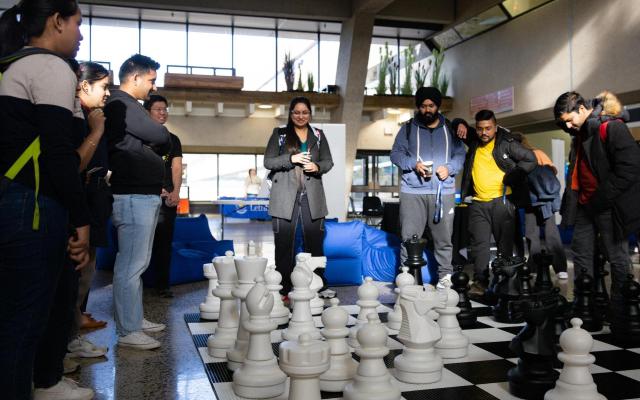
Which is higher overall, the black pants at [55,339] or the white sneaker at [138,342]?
the black pants at [55,339]

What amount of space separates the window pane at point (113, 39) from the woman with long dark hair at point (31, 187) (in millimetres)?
10615

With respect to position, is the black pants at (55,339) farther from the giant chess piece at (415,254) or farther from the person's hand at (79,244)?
the giant chess piece at (415,254)

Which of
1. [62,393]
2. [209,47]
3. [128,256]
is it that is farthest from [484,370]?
[209,47]

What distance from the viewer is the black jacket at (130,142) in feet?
7.85

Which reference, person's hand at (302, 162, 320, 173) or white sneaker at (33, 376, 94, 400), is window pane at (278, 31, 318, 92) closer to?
person's hand at (302, 162, 320, 173)

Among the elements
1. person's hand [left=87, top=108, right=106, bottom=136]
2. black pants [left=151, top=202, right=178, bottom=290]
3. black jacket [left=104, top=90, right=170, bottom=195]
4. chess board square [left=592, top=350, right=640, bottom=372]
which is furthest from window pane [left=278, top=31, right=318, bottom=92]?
chess board square [left=592, top=350, right=640, bottom=372]

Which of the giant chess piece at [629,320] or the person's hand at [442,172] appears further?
the person's hand at [442,172]

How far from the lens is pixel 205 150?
14062 mm

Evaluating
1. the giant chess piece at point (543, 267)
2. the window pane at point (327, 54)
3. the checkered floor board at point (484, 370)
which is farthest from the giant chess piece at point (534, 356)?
the window pane at point (327, 54)

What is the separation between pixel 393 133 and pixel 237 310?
10.9 m

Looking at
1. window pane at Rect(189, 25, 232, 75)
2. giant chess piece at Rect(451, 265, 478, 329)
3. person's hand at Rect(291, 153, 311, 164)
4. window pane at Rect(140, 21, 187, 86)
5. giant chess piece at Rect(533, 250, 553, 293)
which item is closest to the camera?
A: giant chess piece at Rect(451, 265, 478, 329)

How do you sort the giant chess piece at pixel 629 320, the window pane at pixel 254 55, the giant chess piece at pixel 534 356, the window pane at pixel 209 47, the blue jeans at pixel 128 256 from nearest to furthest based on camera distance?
the giant chess piece at pixel 534 356 < the giant chess piece at pixel 629 320 < the blue jeans at pixel 128 256 < the window pane at pixel 209 47 < the window pane at pixel 254 55

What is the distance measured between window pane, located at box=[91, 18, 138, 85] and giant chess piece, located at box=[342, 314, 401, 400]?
10.9 meters

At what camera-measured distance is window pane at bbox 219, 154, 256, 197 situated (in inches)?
580
